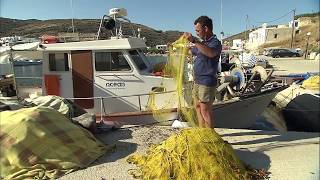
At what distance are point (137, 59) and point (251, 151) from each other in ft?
11.8

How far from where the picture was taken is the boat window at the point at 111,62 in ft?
24.3

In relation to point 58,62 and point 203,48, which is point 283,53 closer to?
point 58,62

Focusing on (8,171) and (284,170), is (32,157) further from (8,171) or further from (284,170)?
(284,170)

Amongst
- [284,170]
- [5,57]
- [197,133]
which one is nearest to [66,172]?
[197,133]

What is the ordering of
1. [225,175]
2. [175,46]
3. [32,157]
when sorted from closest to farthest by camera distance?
[225,175], [32,157], [175,46]

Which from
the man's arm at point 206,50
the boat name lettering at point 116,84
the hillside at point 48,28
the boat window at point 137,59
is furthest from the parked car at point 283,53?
the man's arm at point 206,50

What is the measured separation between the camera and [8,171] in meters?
3.84

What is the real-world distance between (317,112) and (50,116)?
20.3 feet

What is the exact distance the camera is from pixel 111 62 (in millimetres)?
7422

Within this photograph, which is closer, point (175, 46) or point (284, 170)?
point (284, 170)

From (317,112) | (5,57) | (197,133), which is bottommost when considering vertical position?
(317,112)

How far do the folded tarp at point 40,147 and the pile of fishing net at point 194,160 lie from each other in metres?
0.72

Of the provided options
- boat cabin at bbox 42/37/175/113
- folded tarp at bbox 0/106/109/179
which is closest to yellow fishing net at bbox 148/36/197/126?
boat cabin at bbox 42/37/175/113

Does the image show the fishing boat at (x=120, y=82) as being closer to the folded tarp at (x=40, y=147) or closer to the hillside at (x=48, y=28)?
the folded tarp at (x=40, y=147)
